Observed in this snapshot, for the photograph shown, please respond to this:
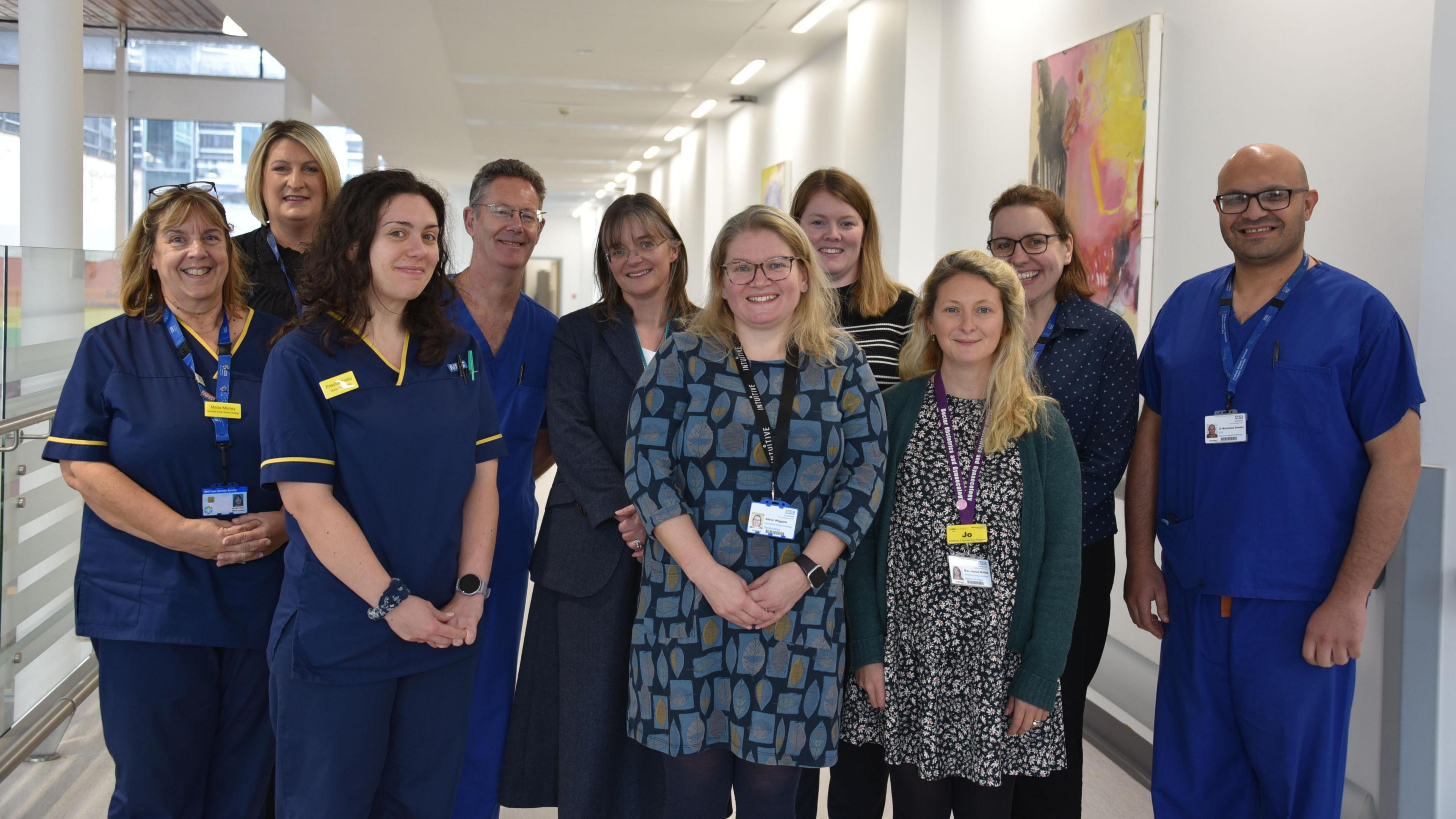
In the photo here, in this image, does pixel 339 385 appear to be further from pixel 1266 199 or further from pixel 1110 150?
pixel 1110 150

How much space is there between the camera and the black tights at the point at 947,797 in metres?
2.14

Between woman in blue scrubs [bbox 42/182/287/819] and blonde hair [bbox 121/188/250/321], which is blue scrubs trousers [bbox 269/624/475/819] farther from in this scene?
blonde hair [bbox 121/188/250/321]

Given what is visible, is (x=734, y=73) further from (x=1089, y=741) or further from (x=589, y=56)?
(x=1089, y=741)

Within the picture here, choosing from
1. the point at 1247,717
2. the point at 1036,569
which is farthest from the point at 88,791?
the point at 1247,717

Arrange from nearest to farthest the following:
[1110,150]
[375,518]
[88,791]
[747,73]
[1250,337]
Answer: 1. [375,518]
2. [1250,337]
3. [88,791]
4. [1110,150]
5. [747,73]

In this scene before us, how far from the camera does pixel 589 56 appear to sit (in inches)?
337

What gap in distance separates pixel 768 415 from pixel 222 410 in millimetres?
1216

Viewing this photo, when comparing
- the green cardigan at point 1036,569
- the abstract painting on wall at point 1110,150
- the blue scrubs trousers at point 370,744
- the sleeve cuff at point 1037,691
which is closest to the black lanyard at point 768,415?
the green cardigan at point 1036,569

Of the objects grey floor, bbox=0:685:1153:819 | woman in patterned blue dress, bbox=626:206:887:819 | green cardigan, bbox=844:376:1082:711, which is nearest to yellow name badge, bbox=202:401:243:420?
woman in patterned blue dress, bbox=626:206:887:819

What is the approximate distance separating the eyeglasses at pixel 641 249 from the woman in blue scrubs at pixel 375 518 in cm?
45

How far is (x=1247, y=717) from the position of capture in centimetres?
223

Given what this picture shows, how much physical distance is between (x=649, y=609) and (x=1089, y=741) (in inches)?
96.7

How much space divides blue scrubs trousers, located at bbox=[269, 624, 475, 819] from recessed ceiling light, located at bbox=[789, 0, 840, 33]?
5.87 metres

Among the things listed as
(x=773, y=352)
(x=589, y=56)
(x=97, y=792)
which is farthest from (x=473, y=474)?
(x=589, y=56)
